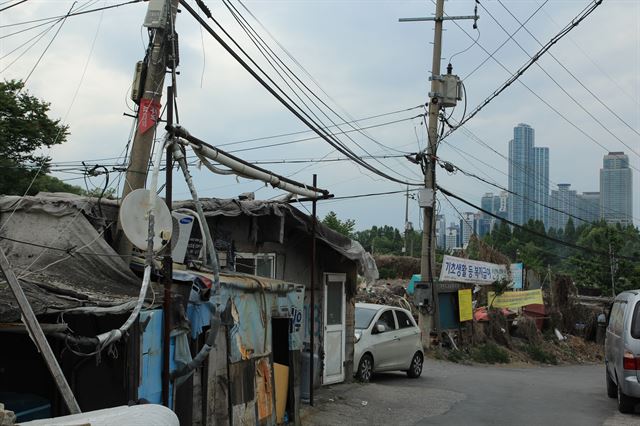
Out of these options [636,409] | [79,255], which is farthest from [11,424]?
[636,409]

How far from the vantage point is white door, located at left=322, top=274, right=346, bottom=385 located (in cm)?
1424

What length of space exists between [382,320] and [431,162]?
8157mm

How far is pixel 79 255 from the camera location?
26.7 feet

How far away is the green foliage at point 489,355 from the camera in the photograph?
23.8 metres

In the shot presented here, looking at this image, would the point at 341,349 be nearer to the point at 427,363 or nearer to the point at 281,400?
the point at 281,400

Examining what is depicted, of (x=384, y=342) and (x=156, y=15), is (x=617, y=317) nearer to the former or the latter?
(x=384, y=342)

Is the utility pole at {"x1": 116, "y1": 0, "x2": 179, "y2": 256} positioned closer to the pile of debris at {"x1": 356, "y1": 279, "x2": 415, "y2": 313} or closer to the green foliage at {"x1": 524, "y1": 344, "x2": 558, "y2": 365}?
the pile of debris at {"x1": 356, "y1": 279, "x2": 415, "y2": 313}

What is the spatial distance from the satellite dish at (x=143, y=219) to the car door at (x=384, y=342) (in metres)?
9.45

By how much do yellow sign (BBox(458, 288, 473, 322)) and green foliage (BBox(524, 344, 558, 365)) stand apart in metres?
3.00

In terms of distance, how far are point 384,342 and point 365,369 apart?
88cm

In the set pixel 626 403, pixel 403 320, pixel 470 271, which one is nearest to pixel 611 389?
pixel 626 403

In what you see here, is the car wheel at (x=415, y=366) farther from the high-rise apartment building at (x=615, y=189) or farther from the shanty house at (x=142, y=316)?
the high-rise apartment building at (x=615, y=189)

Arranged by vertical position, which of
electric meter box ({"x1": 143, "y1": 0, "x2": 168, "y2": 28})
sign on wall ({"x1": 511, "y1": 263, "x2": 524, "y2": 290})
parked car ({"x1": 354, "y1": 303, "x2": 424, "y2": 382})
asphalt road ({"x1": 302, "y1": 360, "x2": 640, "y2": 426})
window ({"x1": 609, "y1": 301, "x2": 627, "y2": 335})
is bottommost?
asphalt road ({"x1": 302, "y1": 360, "x2": 640, "y2": 426})

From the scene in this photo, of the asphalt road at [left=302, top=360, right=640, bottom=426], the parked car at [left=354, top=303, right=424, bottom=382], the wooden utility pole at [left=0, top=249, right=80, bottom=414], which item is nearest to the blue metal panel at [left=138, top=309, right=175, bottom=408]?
the wooden utility pole at [left=0, top=249, right=80, bottom=414]
